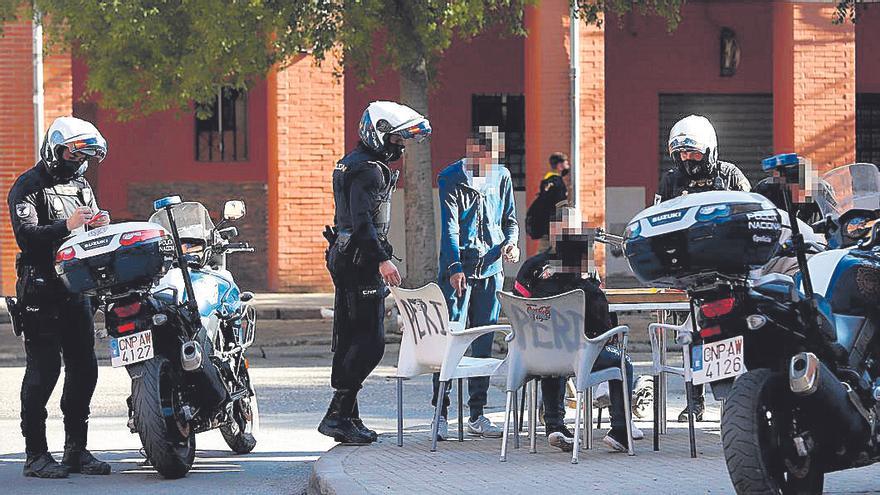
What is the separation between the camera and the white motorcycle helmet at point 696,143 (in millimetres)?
9875

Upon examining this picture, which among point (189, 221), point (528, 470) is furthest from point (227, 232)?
point (528, 470)

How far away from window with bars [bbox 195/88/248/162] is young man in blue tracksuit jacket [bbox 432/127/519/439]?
54.3ft

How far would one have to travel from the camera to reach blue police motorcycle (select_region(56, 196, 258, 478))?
8461 millimetres

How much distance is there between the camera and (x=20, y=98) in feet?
76.5

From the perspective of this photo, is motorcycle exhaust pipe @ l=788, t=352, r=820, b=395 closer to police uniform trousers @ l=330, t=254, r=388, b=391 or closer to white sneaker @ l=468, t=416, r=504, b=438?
police uniform trousers @ l=330, t=254, r=388, b=391

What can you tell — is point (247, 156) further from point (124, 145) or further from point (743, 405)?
point (743, 405)

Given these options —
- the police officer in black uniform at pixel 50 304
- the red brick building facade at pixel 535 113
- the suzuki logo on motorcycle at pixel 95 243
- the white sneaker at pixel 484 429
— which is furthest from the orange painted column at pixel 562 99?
the suzuki logo on motorcycle at pixel 95 243

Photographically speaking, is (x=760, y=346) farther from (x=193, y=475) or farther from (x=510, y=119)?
(x=510, y=119)

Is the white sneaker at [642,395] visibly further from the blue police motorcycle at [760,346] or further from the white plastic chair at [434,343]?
the blue police motorcycle at [760,346]

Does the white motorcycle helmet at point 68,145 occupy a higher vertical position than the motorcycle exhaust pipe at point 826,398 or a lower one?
higher

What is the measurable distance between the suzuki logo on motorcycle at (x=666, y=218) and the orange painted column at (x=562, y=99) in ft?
55.7

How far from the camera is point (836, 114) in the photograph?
2434 centimetres

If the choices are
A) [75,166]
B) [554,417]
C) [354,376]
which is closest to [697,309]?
[554,417]

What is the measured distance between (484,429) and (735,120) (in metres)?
18.0
